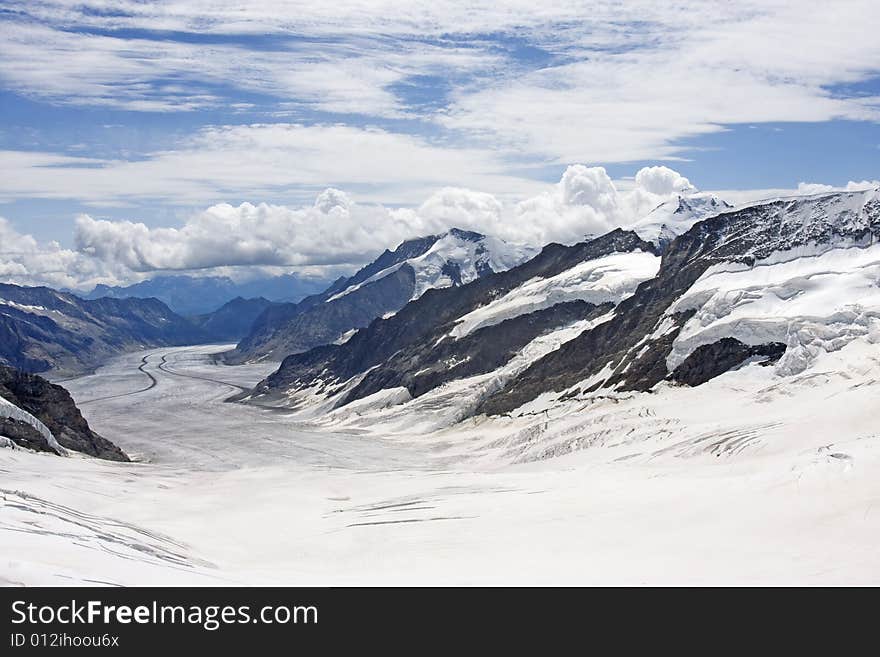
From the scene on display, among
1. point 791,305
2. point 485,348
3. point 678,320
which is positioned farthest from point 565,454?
point 485,348

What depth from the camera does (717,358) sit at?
113312mm

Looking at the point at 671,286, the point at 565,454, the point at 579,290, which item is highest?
the point at 671,286

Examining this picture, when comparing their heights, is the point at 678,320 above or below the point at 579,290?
above

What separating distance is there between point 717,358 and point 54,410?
92338 mm

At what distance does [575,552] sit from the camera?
32812 mm

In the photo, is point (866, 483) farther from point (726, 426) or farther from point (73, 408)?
point (73, 408)

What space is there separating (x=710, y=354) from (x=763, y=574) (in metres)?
92.6

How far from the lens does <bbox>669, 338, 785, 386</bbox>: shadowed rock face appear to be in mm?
108625

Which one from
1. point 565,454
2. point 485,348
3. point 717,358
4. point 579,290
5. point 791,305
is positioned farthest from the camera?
point 579,290

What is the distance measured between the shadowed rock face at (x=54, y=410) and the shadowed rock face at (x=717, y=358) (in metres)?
80.0

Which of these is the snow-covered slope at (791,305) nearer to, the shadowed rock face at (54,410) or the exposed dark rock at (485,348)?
the exposed dark rock at (485,348)

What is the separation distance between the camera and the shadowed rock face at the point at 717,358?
108625 millimetres

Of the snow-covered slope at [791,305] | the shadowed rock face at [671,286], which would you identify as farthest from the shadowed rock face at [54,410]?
the snow-covered slope at [791,305]

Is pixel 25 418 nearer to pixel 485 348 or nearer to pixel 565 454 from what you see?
pixel 565 454
